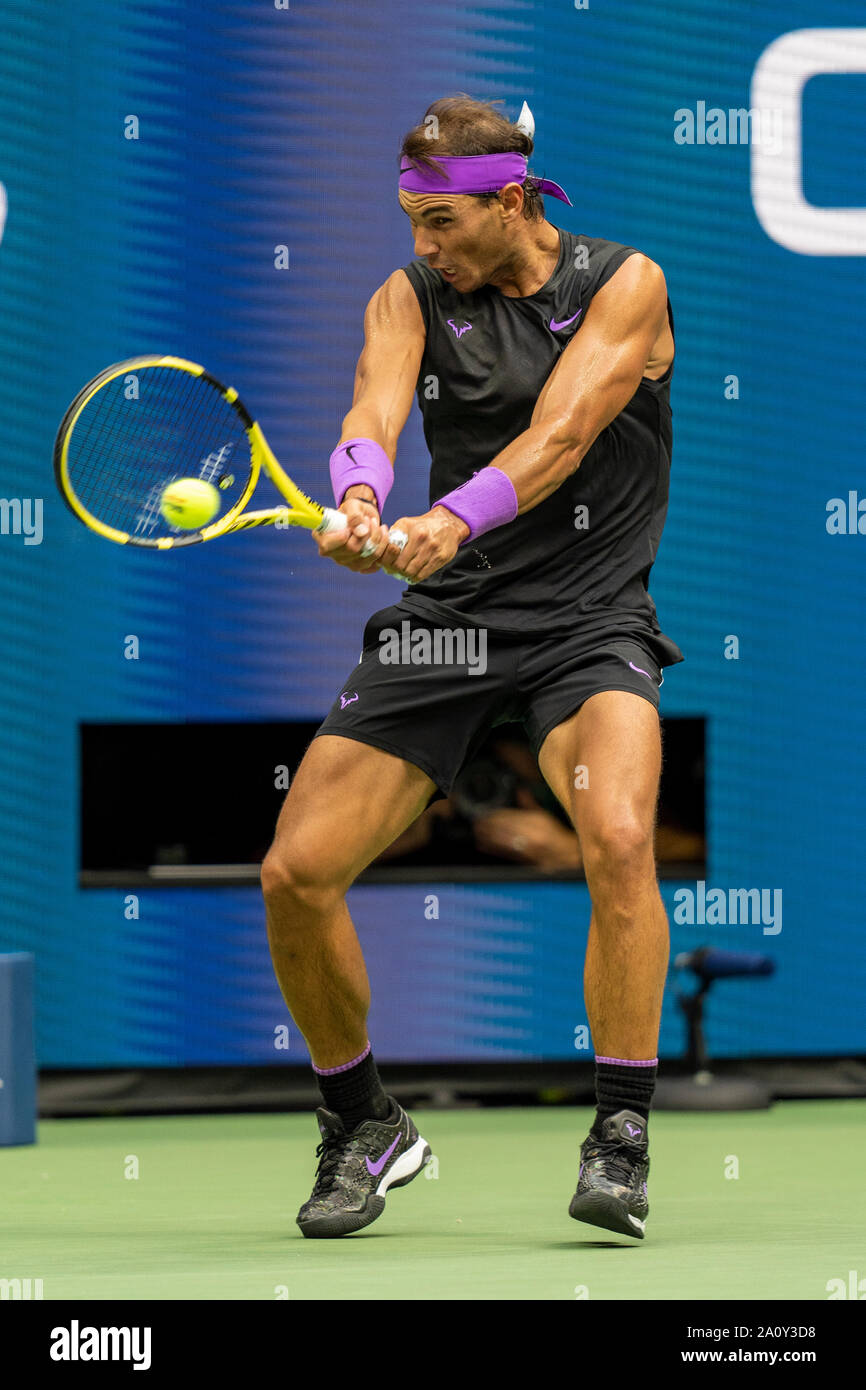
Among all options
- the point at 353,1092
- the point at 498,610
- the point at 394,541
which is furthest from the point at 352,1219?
the point at 394,541

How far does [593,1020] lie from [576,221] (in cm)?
376

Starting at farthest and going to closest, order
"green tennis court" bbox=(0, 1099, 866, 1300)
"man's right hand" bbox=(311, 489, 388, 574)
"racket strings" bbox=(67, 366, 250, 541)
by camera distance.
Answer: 1. "racket strings" bbox=(67, 366, 250, 541)
2. "man's right hand" bbox=(311, 489, 388, 574)
3. "green tennis court" bbox=(0, 1099, 866, 1300)

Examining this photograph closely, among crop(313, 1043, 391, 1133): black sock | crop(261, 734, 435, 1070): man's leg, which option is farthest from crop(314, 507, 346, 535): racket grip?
crop(313, 1043, 391, 1133): black sock

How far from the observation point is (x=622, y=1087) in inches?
148

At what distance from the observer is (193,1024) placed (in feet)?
22.5

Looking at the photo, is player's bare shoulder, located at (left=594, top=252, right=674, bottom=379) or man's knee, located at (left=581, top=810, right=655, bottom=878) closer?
man's knee, located at (left=581, top=810, right=655, bottom=878)

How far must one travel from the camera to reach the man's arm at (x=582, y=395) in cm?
378

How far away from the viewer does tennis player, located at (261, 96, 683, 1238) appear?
12.3 feet

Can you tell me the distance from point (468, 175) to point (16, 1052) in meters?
3.10

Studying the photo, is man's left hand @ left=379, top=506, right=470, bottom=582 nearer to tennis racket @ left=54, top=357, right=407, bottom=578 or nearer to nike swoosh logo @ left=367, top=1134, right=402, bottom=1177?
tennis racket @ left=54, top=357, right=407, bottom=578

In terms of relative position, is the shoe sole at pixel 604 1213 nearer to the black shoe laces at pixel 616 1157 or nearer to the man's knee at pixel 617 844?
the black shoe laces at pixel 616 1157

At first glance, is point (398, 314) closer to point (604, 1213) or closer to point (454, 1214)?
point (604, 1213)

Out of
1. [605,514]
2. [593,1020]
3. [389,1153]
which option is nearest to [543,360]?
[605,514]

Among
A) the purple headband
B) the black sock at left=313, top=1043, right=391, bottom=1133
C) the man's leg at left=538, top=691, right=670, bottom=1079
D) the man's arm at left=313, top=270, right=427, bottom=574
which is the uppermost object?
the purple headband
